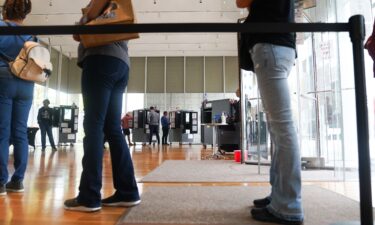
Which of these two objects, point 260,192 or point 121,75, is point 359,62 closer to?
point 121,75

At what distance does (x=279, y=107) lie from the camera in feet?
3.82

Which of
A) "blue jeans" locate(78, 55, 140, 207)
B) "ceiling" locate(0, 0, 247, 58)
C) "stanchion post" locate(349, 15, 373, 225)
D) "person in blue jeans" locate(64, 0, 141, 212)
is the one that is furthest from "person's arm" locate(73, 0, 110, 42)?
"ceiling" locate(0, 0, 247, 58)

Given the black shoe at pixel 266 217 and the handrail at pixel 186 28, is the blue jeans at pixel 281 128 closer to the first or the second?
the black shoe at pixel 266 217

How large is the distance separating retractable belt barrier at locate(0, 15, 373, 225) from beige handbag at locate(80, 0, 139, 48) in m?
0.44

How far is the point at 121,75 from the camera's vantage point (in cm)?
145

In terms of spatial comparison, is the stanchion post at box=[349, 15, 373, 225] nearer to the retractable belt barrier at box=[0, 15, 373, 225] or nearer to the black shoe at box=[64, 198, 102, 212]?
the retractable belt barrier at box=[0, 15, 373, 225]

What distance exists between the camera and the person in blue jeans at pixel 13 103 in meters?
1.70

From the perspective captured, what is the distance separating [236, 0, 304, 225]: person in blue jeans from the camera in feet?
3.70

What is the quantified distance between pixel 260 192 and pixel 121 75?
1071 mm

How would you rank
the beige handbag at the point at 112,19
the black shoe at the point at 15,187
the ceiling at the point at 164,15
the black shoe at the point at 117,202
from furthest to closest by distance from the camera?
the ceiling at the point at 164,15, the black shoe at the point at 15,187, the black shoe at the point at 117,202, the beige handbag at the point at 112,19

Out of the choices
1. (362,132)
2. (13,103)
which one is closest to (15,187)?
(13,103)

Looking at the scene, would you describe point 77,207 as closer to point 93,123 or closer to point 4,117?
point 93,123

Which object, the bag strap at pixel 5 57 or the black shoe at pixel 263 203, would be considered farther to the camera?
the bag strap at pixel 5 57

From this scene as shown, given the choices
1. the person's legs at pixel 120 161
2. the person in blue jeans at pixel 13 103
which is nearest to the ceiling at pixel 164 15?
the person in blue jeans at pixel 13 103
